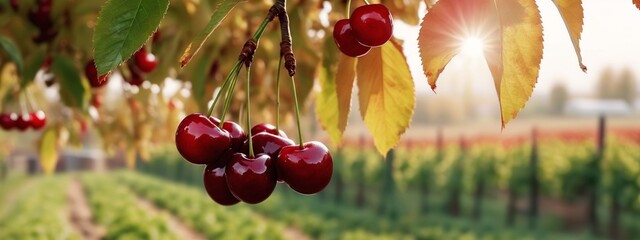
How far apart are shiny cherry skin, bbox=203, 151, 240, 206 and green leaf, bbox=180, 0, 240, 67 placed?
0.75ft

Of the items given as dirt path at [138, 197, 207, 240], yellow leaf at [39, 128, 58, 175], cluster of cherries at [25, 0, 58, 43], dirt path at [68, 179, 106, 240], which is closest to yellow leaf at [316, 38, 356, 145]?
cluster of cherries at [25, 0, 58, 43]

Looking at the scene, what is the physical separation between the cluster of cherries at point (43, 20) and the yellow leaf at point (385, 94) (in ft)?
4.43

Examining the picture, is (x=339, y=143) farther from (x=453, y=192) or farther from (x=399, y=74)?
(x=453, y=192)

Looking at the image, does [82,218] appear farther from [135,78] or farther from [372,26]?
[372,26]

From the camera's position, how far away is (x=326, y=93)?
3.81ft

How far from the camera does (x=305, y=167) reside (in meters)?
0.88

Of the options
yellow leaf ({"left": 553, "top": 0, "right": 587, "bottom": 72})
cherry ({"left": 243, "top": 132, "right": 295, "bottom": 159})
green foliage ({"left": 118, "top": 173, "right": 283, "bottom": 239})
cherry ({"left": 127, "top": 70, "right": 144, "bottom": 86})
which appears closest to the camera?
yellow leaf ({"left": 553, "top": 0, "right": 587, "bottom": 72})

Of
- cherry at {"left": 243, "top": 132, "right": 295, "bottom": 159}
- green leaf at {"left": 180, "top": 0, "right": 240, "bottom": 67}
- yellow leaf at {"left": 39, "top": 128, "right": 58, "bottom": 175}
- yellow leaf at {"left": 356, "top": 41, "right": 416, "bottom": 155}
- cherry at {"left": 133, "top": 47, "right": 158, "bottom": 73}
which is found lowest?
yellow leaf at {"left": 39, "top": 128, "right": 58, "bottom": 175}

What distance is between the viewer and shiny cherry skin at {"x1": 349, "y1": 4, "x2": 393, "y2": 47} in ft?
2.83

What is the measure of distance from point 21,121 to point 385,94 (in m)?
1.73

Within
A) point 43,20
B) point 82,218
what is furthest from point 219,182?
point 82,218

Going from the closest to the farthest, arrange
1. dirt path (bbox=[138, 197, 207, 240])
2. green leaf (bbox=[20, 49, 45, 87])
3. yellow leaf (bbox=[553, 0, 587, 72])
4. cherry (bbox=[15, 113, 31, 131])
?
yellow leaf (bbox=[553, 0, 587, 72]), green leaf (bbox=[20, 49, 45, 87]), cherry (bbox=[15, 113, 31, 131]), dirt path (bbox=[138, 197, 207, 240])

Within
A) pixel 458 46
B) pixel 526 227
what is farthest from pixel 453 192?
pixel 458 46

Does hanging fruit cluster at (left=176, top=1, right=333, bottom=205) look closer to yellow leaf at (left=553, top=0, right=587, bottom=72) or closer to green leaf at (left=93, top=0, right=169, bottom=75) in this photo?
green leaf at (left=93, top=0, right=169, bottom=75)
